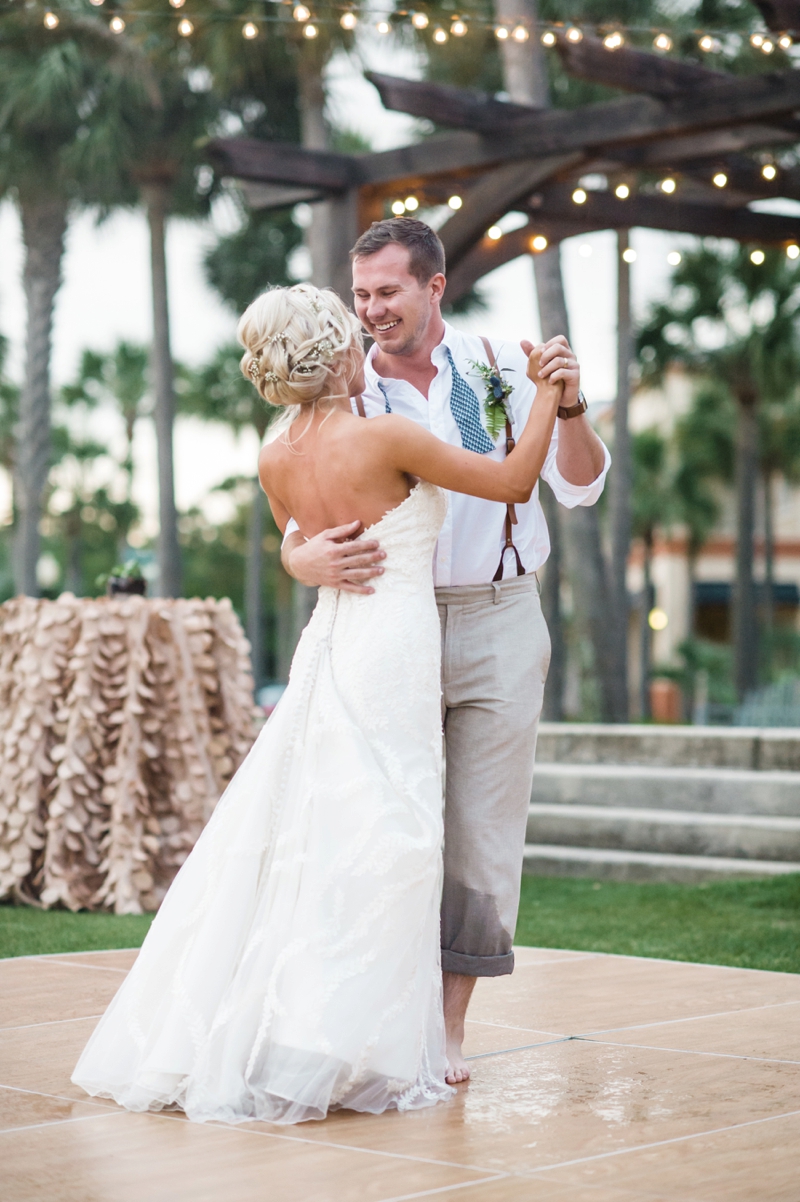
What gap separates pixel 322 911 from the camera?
10.1 feet

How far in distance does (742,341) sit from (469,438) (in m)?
24.8

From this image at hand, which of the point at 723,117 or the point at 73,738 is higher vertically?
the point at 723,117

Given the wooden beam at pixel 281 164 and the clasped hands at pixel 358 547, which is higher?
the wooden beam at pixel 281 164

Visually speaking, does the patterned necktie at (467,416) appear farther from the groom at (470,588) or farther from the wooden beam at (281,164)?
the wooden beam at (281,164)

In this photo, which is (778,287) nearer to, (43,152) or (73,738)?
(43,152)

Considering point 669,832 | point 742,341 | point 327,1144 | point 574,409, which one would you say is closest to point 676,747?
point 669,832

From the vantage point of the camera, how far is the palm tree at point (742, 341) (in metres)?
24.1

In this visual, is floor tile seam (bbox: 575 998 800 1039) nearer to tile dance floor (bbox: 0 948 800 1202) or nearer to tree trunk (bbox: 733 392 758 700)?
tile dance floor (bbox: 0 948 800 1202)

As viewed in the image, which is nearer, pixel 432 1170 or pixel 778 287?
pixel 432 1170

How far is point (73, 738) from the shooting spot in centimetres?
661

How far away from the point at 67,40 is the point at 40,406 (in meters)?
5.65

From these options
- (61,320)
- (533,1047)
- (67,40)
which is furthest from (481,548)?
(61,320)

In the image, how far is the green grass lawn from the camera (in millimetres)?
5500

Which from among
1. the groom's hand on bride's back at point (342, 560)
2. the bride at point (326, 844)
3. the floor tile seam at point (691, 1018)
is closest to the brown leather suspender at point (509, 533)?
the bride at point (326, 844)
